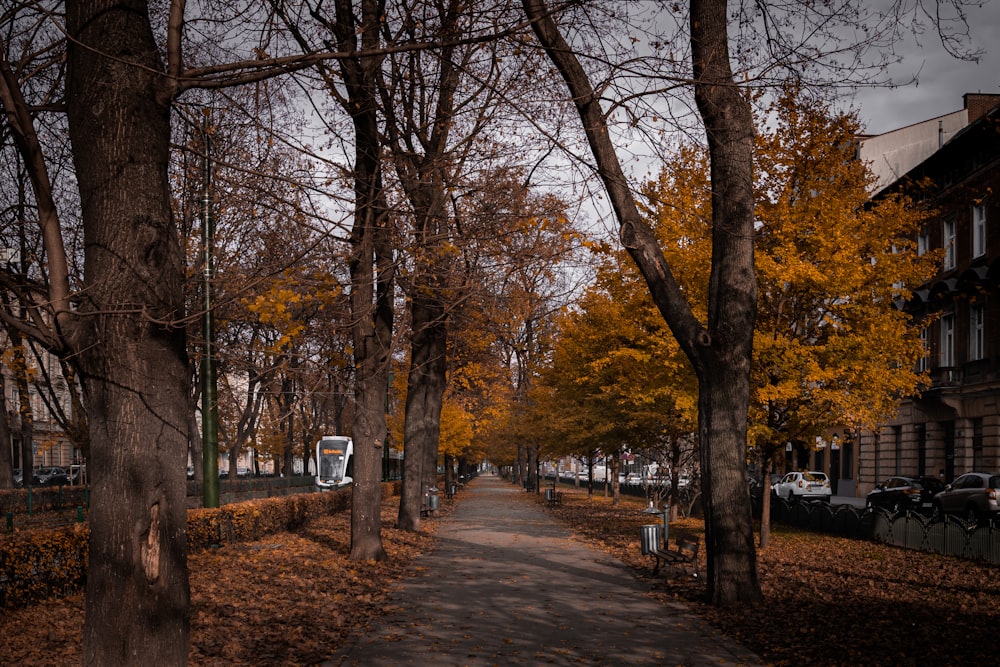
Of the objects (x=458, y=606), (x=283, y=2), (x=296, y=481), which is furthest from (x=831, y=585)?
(x=296, y=481)

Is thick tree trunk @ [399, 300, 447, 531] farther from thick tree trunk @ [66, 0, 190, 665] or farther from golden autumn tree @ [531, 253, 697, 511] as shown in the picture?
thick tree trunk @ [66, 0, 190, 665]

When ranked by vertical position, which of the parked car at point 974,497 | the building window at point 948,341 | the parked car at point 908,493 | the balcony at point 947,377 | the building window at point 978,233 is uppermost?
the building window at point 978,233

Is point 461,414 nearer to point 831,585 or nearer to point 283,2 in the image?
point 831,585

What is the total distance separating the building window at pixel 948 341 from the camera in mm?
41938

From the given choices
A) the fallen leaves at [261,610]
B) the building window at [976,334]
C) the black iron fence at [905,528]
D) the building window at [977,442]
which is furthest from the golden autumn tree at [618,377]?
the building window at [976,334]

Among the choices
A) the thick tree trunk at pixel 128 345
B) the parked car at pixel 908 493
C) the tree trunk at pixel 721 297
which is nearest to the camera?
the thick tree trunk at pixel 128 345

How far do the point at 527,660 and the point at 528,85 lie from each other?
Result: 6.31 m

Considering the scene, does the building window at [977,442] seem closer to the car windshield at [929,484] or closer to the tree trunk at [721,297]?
the car windshield at [929,484]

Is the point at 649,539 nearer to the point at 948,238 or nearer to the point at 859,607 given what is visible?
the point at 859,607

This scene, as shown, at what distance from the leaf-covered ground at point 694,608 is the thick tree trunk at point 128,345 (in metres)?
2.75

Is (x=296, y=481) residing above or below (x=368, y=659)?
below

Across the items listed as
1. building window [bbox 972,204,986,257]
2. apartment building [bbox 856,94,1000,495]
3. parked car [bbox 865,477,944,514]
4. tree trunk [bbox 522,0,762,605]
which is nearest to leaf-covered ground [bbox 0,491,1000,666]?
tree trunk [bbox 522,0,762,605]

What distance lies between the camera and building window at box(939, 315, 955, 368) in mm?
41938

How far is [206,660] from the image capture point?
8.24 m
